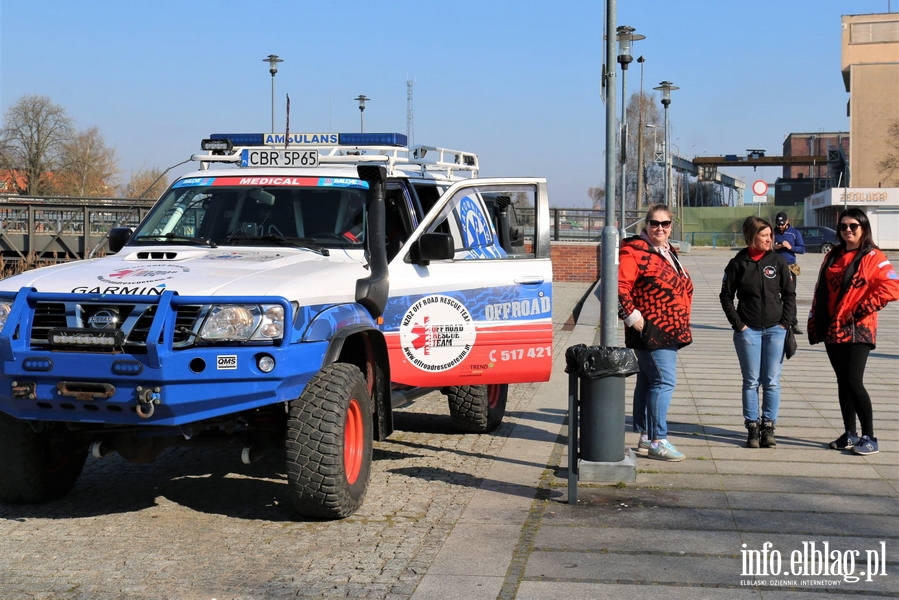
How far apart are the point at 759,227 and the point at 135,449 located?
15.4 feet

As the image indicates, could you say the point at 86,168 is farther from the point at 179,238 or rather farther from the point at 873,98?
the point at 873,98

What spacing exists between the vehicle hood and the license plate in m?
1.18

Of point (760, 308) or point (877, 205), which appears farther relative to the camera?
point (877, 205)

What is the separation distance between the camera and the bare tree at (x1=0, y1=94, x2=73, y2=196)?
51875 mm

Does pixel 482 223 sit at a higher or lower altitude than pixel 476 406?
higher

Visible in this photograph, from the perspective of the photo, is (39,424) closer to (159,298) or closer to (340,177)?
(159,298)

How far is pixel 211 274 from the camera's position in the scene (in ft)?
18.2

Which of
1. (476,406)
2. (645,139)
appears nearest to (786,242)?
(476,406)

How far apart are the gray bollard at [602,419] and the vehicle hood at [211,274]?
1607mm

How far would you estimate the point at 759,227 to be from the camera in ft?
24.9

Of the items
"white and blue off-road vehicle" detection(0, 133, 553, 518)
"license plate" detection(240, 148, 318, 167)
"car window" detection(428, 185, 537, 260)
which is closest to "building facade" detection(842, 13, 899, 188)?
"car window" detection(428, 185, 537, 260)

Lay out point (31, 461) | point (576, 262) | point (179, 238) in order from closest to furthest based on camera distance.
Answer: point (31, 461), point (179, 238), point (576, 262)

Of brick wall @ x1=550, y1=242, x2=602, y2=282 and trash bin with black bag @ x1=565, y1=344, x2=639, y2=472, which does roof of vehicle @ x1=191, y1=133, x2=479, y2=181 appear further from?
brick wall @ x1=550, y1=242, x2=602, y2=282

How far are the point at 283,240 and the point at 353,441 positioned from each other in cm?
151
